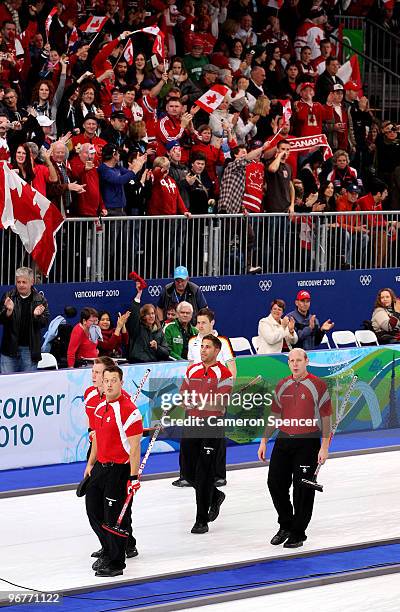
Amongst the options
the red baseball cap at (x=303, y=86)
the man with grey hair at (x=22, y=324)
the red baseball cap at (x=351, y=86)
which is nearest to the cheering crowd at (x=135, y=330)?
the man with grey hair at (x=22, y=324)

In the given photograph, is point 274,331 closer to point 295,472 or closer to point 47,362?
point 47,362

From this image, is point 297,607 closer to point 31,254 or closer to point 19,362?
point 19,362

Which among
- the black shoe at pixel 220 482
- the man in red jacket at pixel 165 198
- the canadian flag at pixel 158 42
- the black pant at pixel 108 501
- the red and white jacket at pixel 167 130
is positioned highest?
the canadian flag at pixel 158 42

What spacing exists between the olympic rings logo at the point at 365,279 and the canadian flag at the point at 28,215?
20.3 ft

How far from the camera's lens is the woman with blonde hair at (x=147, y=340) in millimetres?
18312

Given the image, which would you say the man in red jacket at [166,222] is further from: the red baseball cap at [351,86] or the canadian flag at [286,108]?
the red baseball cap at [351,86]

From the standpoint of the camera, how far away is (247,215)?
2109cm

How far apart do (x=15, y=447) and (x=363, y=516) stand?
4.18 m

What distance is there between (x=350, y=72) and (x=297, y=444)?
13774mm

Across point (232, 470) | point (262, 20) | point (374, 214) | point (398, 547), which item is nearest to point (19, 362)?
point (232, 470)

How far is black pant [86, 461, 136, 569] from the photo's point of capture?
12102 mm

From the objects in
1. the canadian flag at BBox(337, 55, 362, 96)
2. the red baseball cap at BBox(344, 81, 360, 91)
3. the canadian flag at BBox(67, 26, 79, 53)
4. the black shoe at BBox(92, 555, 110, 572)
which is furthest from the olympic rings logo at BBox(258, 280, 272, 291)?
the black shoe at BBox(92, 555, 110, 572)

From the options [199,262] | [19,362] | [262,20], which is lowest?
[19,362]

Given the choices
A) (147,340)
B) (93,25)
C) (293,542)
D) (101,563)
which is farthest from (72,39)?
(101,563)
